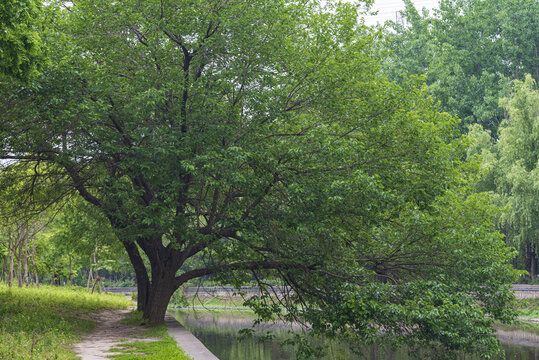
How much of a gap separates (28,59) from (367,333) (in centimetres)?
1006

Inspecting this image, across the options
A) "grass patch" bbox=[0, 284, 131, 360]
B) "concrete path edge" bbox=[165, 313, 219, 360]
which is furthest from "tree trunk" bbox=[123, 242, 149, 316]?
"concrete path edge" bbox=[165, 313, 219, 360]

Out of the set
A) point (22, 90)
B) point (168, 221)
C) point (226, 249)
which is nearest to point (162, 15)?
point (22, 90)

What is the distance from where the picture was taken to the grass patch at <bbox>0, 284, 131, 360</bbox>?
36.0 feet

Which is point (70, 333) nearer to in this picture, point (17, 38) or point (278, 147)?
point (278, 147)

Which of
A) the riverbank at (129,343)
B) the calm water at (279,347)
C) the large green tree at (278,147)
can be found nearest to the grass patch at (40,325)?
the riverbank at (129,343)

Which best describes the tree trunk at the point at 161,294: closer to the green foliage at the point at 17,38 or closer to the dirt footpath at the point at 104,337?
the dirt footpath at the point at 104,337

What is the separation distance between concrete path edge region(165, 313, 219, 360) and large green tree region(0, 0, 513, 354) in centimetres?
216

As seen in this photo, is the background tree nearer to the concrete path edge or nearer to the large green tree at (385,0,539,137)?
the large green tree at (385,0,539,137)

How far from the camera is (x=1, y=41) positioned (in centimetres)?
1105

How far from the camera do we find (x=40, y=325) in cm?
1542

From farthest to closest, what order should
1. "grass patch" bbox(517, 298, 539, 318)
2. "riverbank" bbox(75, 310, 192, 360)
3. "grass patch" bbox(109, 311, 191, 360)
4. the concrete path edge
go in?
"grass patch" bbox(517, 298, 539, 318) < the concrete path edge < "riverbank" bbox(75, 310, 192, 360) < "grass patch" bbox(109, 311, 191, 360)

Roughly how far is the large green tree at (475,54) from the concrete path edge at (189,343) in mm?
38040

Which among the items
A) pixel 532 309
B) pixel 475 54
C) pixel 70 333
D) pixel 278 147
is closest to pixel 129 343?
pixel 70 333

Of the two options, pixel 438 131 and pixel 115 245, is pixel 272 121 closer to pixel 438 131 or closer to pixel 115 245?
pixel 438 131
